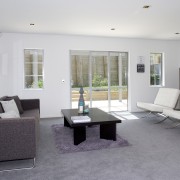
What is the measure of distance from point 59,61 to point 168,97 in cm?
333

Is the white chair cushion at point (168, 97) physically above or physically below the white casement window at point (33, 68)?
below

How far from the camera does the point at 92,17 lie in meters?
4.62

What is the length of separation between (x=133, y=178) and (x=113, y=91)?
4.82 metres

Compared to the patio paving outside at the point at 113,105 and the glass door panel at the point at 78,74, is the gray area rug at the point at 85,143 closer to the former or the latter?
the glass door panel at the point at 78,74

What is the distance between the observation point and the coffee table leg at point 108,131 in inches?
156

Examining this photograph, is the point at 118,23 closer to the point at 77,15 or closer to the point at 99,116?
the point at 77,15

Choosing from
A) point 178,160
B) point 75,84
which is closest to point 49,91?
point 75,84

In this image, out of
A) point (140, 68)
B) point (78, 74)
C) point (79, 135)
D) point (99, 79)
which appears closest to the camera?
point (79, 135)

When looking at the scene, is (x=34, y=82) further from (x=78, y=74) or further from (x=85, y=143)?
(x=85, y=143)

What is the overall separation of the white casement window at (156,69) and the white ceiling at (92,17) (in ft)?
4.13

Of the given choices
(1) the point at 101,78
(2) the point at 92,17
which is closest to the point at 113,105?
(1) the point at 101,78

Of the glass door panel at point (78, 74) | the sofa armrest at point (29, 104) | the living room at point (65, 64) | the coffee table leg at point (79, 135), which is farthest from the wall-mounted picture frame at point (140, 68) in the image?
the coffee table leg at point (79, 135)

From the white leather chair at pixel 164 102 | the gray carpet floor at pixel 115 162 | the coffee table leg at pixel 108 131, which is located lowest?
the gray carpet floor at pixel 115 162

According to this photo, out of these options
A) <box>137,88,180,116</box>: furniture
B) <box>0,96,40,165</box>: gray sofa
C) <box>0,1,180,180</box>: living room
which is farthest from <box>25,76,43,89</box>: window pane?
<box>0,96,40,165</box>: gray sofa
